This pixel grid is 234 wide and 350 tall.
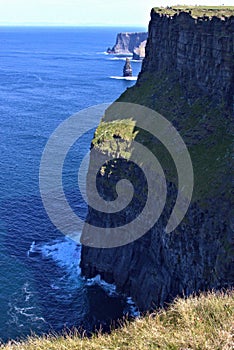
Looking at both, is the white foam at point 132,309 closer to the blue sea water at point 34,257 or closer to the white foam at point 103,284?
the blue sea water at point 34,257

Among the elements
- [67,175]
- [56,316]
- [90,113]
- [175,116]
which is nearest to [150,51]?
[175,116]

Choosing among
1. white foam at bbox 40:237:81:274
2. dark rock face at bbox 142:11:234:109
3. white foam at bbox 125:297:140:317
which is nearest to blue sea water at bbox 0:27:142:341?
white foam at bbox 40:237:81:274

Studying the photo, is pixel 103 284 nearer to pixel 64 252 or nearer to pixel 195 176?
pixel 64 252

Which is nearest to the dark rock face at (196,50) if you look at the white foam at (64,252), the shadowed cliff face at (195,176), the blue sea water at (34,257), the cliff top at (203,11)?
the shadowed cliff face at (195,176)

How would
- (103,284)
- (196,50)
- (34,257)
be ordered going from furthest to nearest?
(34,257) → (103,284) → (196,50)

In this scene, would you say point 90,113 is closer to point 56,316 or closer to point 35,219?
point 35,219

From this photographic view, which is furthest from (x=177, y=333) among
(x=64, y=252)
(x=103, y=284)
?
(x=64, y=252)
